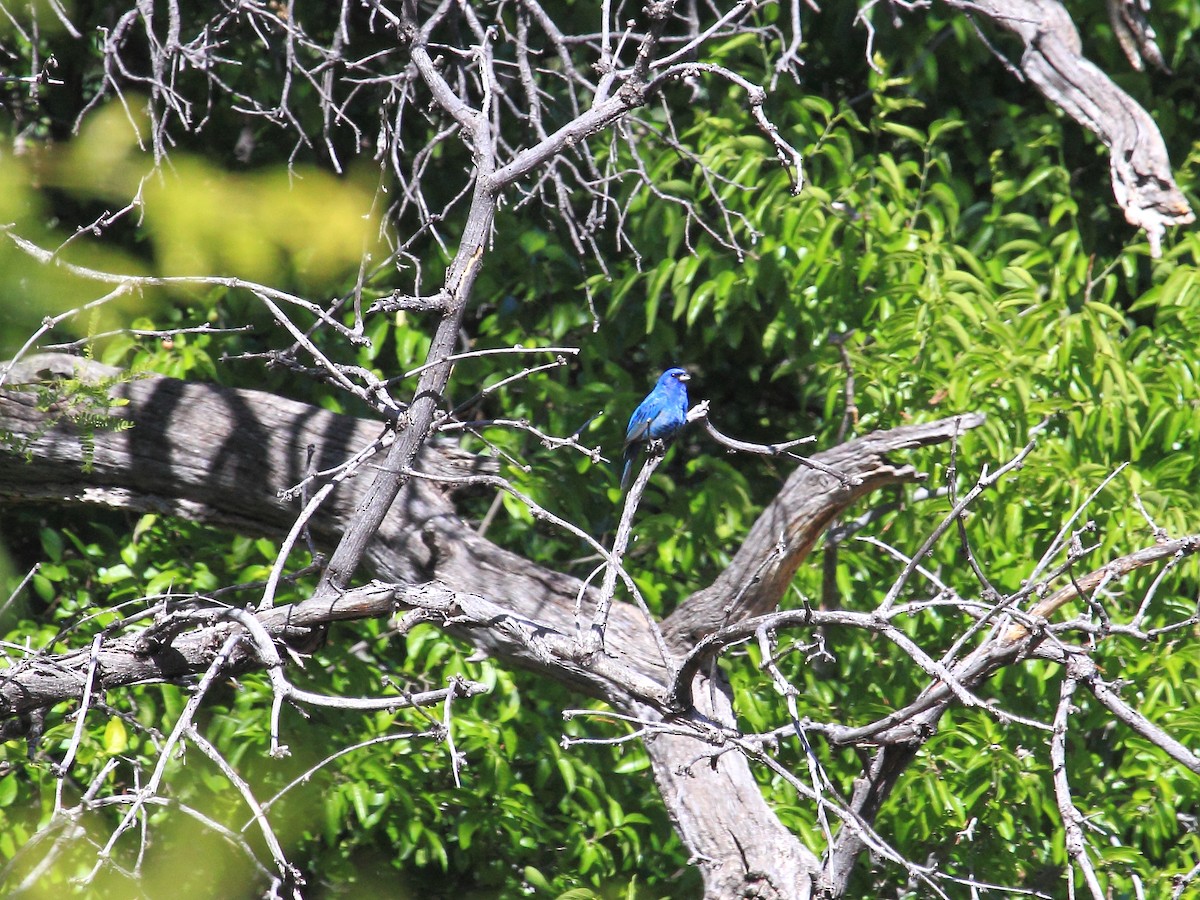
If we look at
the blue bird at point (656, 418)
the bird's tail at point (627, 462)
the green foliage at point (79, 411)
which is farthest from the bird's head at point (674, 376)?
the green foliage at point (79, 411)

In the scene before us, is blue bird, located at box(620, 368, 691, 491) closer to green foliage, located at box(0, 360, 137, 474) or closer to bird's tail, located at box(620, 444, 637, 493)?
bird's tail, located at box(620, 444, 637, 493)

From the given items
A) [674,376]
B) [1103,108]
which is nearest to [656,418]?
[674,376]

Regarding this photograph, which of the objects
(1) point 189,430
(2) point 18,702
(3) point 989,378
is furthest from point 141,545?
(3) point 989,378

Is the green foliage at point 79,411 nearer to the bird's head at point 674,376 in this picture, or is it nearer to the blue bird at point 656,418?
the blue bird at point 656,418

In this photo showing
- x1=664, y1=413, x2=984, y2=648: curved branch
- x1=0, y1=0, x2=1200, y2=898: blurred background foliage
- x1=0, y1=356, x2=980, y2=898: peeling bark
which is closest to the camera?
x1=0, y1=356, x2=980, y2=898: peeling bark

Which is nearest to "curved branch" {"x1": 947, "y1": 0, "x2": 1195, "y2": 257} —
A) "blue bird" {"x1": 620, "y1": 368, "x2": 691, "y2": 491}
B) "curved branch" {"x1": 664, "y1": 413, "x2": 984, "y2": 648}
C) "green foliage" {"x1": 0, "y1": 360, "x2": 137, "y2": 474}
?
"curved branch" {"x1": 664, "y1": 413, "x2": 984, "y2": 648}

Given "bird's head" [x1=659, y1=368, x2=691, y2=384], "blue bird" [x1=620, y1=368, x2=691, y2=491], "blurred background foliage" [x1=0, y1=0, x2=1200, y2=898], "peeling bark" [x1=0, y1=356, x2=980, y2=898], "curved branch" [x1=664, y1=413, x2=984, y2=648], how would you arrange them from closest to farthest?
"peeling bark" [x1=0, y1=356, x2=980, y2=898] → "curved branch" [x1=664, y1=413, x2=984, y2=648] → "blurred background foliage" [x1=0, y1=0, x2=1200, y2=898] → "blue bird" [x1=620, y1=368, x2=691, y2=491] → "bird's head" [x1=659, y1=368, x2=691, y2=384]

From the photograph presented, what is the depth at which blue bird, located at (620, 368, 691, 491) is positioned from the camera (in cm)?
386

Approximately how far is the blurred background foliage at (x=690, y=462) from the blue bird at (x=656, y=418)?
8 cm

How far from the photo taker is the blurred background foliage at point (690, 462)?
130 inches

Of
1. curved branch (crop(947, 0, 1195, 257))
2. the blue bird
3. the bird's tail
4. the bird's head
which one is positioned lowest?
the bird's tail

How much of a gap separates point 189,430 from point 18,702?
1112 mm

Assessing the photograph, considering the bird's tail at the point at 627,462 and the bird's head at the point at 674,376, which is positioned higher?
the bird's head at the point at 674,376

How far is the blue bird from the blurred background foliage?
8 cm
